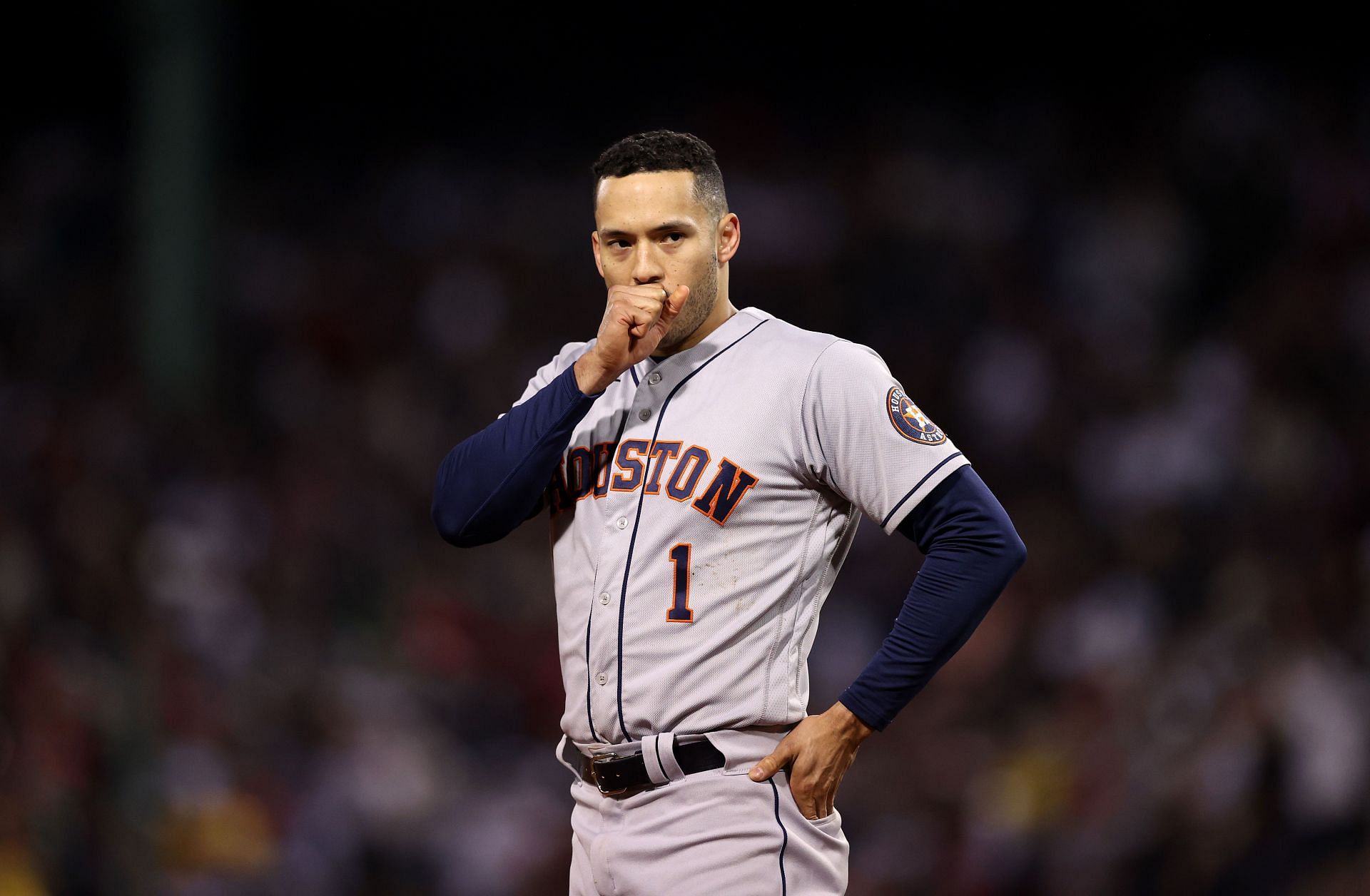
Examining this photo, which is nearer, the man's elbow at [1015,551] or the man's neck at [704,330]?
the man's elbow at [1015,551]

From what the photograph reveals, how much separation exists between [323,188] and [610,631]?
7362 mm

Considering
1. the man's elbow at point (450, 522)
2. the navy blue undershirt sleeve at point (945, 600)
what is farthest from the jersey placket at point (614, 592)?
the navy blue undershirt sleeve at point (945, 600)

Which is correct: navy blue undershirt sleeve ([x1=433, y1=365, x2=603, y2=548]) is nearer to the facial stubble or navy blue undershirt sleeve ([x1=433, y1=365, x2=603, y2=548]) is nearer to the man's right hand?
the man's right hand

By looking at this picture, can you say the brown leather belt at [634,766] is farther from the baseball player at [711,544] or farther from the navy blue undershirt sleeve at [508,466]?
the navy blue undershirt sleeve at [508,466]

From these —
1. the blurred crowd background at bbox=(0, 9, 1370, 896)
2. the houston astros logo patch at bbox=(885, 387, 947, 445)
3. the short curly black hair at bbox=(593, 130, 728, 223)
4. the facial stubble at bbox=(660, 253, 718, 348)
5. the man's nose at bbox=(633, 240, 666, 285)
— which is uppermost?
A: the short curly black hair at bbox=(593, 130, 728, 223)

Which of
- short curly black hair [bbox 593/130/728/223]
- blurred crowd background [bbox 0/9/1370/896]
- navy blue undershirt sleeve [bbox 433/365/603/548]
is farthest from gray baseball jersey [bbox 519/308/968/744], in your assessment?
blurred crowd background [bbox 0/9/1370/896]

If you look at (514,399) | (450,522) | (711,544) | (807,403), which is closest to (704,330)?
(807,403)

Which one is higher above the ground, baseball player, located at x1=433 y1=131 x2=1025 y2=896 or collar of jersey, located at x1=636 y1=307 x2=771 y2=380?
collar of jersey, located at x1=636 y1=307 x2=771 y2=380

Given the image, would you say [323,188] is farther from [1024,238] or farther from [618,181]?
[618,181]

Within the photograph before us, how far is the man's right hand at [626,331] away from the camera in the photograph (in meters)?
1.99

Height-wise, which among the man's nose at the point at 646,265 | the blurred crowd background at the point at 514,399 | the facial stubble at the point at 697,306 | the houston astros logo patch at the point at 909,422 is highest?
the man's nose at the point at 646,265

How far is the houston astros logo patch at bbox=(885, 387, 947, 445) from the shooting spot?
6.43 feet

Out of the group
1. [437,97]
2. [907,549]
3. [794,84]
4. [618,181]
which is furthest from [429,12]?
[618,181]

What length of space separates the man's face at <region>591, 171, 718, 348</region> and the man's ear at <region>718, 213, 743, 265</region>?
36 millimetres
